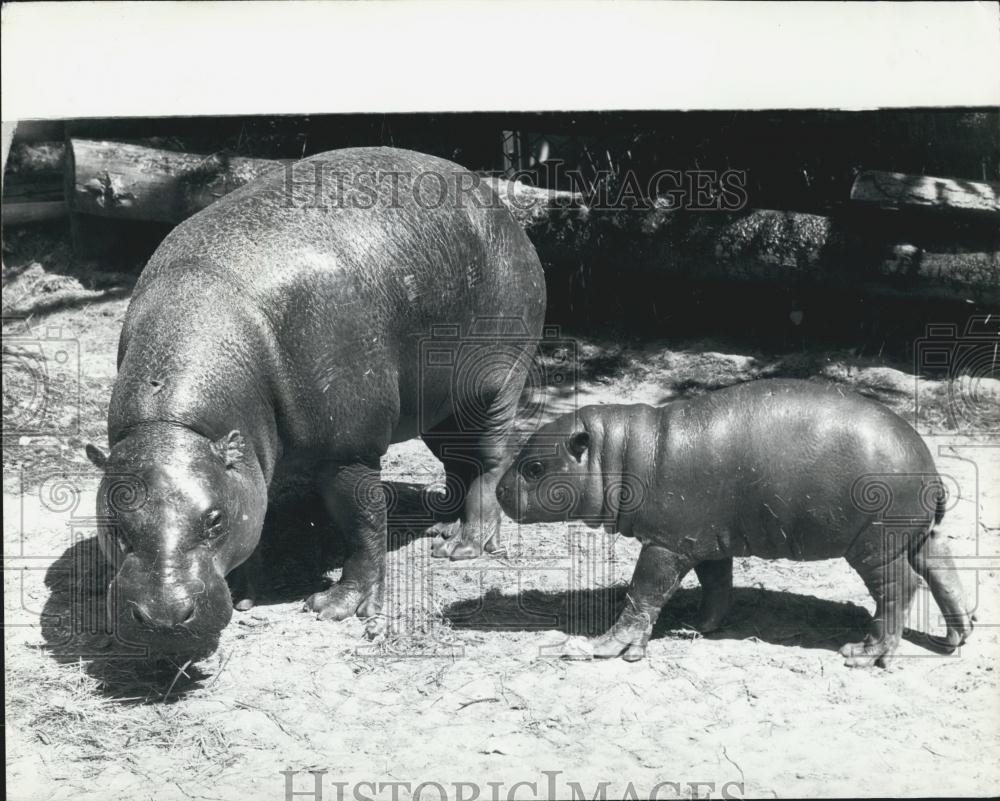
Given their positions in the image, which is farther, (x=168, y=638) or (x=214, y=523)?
(x=214, y=523)

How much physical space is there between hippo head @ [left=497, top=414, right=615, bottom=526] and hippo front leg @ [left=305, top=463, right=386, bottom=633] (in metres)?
0.93

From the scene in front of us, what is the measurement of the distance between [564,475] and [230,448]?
1.68 meters

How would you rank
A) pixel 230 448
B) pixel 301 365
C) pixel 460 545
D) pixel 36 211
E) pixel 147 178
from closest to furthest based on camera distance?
pixel 230 448, pixel 301 365, pixel 460 545, pixel 147 178, pixel 36 211

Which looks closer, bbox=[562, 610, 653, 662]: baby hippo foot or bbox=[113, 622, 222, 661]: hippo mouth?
bbox=[113, 622, 222, 661]: hippo mouth

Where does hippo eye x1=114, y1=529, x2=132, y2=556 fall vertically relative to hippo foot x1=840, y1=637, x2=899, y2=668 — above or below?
above

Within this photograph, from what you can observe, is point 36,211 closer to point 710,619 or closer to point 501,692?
point 501,692

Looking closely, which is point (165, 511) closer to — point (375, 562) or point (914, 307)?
point (375, 562)

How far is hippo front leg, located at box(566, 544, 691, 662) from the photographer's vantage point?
6.14 m

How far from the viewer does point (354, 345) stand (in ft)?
21.1

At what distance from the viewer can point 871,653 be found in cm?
618

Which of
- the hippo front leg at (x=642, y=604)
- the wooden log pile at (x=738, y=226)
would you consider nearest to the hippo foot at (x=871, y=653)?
the hippo front leg at (x=642, y=604)

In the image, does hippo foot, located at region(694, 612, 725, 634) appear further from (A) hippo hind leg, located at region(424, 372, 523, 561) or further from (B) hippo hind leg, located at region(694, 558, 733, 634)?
(A) hippo hind leg, located at region(424, 372, 523, 561)

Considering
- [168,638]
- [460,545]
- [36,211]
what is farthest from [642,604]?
[36,211]

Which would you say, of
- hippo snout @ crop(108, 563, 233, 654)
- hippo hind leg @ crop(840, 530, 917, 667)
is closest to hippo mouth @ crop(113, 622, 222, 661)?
hippo snout @ crop(108, 563, 233, 654)
